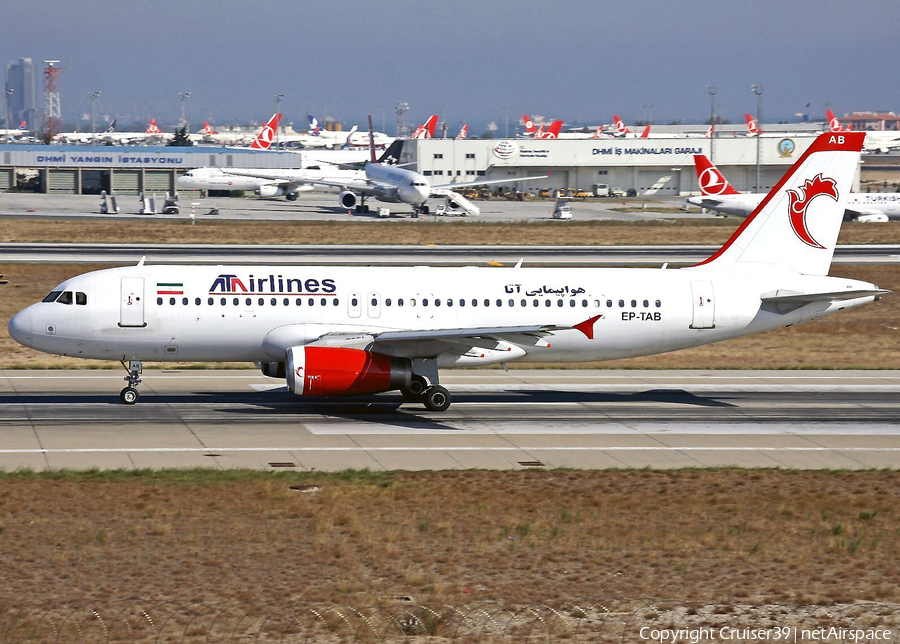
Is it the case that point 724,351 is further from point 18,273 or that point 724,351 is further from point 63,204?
point 63,204

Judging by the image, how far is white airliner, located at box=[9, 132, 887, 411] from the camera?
32344 millimetres

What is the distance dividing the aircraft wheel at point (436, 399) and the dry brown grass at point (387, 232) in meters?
53.3

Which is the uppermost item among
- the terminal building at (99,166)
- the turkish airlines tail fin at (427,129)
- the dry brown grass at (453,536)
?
the turkish airlines tail fin at (427,129)

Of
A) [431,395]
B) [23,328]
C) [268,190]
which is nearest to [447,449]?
[431,395]

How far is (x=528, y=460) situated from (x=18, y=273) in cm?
4411

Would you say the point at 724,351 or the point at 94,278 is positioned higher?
the point at 94,278

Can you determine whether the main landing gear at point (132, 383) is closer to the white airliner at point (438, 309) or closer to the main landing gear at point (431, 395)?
the white airliner at point (438, 309)

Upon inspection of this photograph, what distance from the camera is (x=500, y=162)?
17312cm

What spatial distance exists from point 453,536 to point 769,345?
34.8 metres

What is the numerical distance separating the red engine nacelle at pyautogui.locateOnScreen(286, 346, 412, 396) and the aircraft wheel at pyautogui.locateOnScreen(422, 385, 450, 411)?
1.09 m

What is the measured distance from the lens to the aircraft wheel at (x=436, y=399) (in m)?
33.2

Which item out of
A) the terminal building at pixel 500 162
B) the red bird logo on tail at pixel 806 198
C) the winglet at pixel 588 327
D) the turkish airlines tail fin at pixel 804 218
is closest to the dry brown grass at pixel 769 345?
the turkish airlines tail fin at pixel 804 218

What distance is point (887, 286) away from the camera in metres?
65.0

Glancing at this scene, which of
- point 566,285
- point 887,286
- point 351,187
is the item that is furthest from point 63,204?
point 566,285
